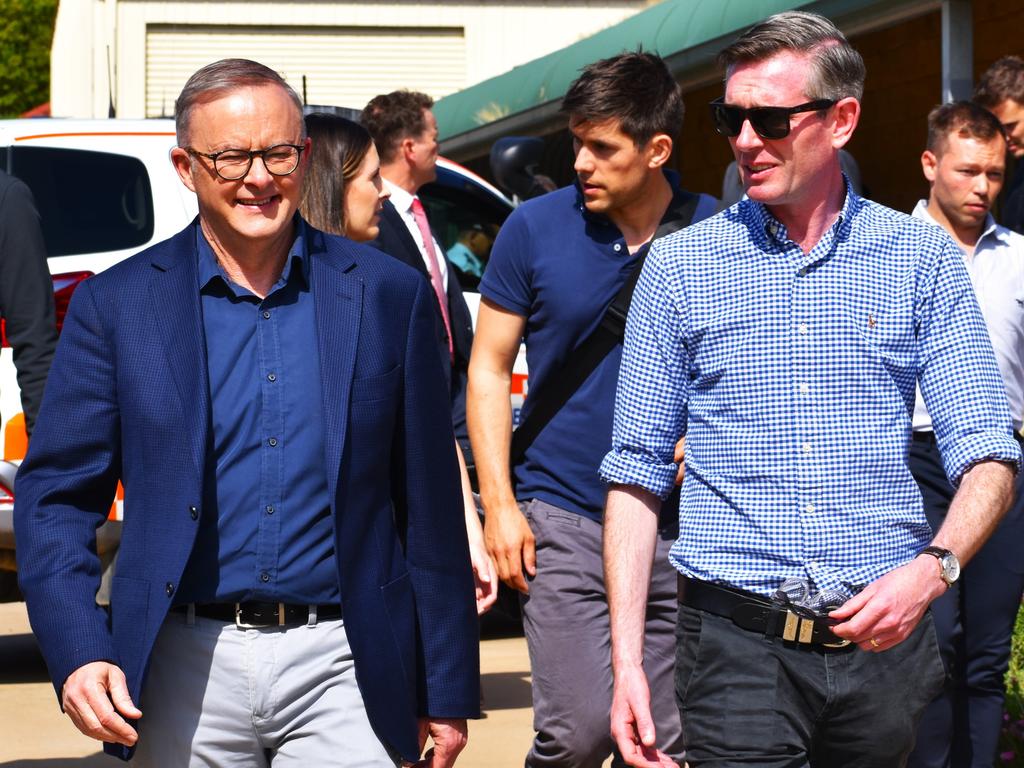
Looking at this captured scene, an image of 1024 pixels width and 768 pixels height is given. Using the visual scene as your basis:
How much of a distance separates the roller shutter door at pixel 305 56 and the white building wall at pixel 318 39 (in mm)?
19

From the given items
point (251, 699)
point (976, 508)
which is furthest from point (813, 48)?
point (251, 699)

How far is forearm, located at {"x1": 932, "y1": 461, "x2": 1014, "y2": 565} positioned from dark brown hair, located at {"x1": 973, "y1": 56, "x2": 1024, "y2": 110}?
12.4ft

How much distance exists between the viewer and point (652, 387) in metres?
3.80

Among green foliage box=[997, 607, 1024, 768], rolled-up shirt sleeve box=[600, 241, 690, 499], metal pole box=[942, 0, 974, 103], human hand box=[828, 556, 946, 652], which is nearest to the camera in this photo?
human hand box=[828, 556, 946, 652]

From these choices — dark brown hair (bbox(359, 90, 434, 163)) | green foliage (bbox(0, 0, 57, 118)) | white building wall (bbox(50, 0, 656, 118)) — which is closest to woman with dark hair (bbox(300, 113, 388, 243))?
dark brown hair (bbox(359, 90, 434, 163))

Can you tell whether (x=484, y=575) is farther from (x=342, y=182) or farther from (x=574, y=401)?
(x=342, y=182)

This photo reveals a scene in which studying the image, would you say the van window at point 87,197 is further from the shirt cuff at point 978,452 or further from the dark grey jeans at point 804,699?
the shirt cuff at point 978,452

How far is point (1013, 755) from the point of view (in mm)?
6176

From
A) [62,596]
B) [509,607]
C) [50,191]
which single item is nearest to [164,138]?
[50,191]

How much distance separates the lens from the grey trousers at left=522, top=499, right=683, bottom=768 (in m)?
4.96

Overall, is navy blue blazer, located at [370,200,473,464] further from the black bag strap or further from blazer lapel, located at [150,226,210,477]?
blazer lapel, located at [150,226,210,477]

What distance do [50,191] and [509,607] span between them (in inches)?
141

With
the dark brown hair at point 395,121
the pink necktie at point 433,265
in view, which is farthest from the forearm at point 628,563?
the dark brown hair at point 395,121

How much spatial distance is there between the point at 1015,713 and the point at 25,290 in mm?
3784
